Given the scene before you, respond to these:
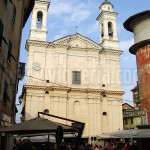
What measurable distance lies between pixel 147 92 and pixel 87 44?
17.1 m

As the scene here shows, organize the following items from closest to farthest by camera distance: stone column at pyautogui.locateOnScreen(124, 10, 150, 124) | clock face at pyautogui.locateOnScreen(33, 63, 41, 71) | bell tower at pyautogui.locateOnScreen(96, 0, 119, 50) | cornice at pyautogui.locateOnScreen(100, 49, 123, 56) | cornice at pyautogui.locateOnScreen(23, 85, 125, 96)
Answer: stone column at pyautogui.locateOnScreen(124, 10, 150, 124) < cornice at pyautogui.locateOnScreen(23, 85, 125, 96) < clock face at pyautogui.locateOnScreen(33, 63, 41, 71) < cornice at pyautogui.locateOnScreen(100, 49, 123, 56) < bell tower at pyautogui.locateOnScreen(96, 0, 119, 50)

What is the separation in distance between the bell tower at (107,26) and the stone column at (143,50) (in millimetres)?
14849

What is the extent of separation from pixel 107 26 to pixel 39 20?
1065 centimetres

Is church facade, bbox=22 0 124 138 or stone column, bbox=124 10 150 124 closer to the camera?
stone column, bbox=124 10 150 124

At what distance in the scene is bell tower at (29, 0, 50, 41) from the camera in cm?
3044

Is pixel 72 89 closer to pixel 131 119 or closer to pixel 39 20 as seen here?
pixel 39 20

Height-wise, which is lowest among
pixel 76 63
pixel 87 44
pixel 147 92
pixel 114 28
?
pixel 147 92

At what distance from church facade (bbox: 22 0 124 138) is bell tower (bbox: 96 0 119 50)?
182 millimetres

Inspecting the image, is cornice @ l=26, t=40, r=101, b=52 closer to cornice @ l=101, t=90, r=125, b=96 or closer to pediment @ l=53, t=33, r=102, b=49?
pediment @ l=53, t=33, r=102, b=49

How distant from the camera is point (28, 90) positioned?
27594 millimetres

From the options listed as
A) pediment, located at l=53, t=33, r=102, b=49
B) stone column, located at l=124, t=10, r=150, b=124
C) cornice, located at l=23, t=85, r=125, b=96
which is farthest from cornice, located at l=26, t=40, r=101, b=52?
stone column, located at l=124, t=10, r=150, b=124

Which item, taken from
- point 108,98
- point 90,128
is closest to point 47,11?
point 108,98

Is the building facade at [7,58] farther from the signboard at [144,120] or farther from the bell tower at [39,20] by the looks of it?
the bell tower at [39,20]

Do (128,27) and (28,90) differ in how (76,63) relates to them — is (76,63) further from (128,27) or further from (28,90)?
(128,27)
